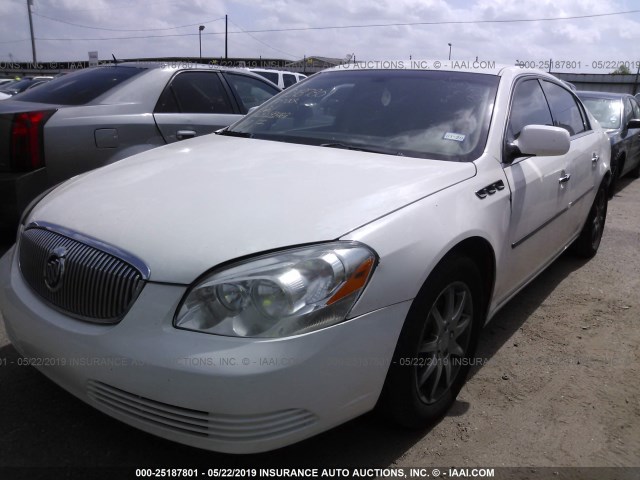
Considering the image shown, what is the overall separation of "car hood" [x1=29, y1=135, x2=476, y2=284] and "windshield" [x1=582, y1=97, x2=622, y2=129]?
6.89m

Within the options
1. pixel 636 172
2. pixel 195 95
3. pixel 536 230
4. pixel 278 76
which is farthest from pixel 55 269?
pixel 278 76

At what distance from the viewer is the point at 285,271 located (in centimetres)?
183

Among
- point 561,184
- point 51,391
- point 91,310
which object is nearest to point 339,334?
point 91,310

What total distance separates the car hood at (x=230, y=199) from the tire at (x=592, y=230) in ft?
8.73

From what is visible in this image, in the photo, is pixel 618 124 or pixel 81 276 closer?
pixel 81 276

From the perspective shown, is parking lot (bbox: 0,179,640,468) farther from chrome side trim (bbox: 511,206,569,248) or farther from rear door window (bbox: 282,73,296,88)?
rear door window (bbox: 282,73,296,88)

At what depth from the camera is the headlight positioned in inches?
70.1

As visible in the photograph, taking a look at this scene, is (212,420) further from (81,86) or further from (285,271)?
(81,86)

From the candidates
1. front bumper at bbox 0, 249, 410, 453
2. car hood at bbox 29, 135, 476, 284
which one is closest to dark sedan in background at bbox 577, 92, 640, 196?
car hood at bbox 29, 135, 476, 284

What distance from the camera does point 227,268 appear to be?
6.04 feet

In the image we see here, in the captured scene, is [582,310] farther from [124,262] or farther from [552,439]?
[124,262]

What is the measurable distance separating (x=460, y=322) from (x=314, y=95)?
1.74m

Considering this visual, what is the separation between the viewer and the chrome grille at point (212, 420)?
1776 mm

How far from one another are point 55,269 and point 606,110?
872cm
